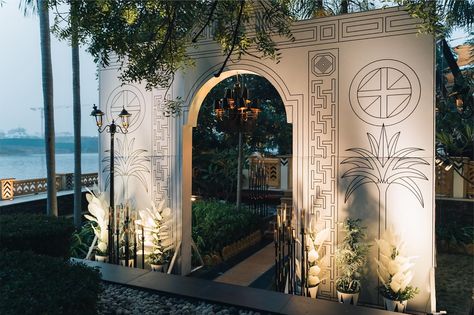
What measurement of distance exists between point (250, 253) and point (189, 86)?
11.1 feet

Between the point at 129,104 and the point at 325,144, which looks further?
the point at 129,104

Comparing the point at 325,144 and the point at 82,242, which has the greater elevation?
the point at 325,144

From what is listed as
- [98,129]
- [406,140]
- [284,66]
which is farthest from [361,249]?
[98,129]

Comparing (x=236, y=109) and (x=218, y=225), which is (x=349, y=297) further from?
(x=218, y=225)

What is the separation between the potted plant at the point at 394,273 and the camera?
3.68 m

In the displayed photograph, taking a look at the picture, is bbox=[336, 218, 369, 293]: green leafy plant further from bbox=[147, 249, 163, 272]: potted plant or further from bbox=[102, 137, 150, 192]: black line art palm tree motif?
bbox=[102, 137, 150, 192]: black line art palm tree motif

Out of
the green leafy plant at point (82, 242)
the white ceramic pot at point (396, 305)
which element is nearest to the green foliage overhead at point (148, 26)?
the white ceramic pot at point (396, 305)

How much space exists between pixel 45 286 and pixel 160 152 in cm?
302

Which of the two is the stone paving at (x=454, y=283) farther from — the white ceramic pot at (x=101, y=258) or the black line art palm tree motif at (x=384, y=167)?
the white ceramic pot at (x=101, y=258)

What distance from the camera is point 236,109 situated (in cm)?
534

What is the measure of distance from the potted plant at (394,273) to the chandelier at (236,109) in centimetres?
264

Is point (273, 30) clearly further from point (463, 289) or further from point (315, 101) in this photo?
point (463, 289)

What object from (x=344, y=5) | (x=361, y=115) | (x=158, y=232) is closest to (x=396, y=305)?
(x=361, y=115)

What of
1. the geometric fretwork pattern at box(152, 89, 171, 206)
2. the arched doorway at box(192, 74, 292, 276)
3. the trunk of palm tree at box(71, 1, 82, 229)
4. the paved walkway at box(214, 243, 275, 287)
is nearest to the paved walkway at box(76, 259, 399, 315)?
the geometric fretwork pattern at box(152, 89, 171, 206)
